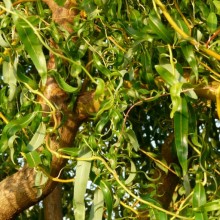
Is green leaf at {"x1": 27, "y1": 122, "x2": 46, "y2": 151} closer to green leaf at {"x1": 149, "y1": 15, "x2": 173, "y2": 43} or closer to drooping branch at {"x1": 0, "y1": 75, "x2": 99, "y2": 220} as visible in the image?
green leaf at {"x1": 149, "y1": 15, "x2": 173, "y2": 43}

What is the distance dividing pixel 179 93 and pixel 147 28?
0.68ft

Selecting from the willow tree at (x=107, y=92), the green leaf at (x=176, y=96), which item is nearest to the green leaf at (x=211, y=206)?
the willow tree at (x=107, y=92)

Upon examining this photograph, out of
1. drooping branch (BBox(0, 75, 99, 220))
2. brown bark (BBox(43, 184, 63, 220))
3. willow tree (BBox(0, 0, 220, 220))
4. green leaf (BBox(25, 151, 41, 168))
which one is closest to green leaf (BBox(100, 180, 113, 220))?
willow tree (BBox(0, 0, 220, 220))

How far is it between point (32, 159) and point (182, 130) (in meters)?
0.25

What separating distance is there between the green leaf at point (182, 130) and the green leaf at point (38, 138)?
0.24m

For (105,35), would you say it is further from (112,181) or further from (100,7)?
(112,181)

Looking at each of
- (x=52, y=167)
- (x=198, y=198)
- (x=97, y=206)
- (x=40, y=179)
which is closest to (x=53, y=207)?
(x=52, y=167)

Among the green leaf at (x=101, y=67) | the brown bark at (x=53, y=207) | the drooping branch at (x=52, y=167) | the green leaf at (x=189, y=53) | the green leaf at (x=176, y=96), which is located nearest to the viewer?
the green leaf at (x=176, y=96)

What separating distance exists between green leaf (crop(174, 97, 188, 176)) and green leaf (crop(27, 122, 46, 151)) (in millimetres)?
236

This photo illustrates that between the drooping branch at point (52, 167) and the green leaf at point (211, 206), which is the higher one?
the green leaf at point (211, 206)

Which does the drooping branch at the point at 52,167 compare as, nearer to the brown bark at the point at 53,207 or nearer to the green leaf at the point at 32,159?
the green leaf at the point at 32,159

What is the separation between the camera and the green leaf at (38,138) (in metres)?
1.21

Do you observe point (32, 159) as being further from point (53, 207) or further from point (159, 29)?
point (53, 207)

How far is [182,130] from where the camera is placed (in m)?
1.12
